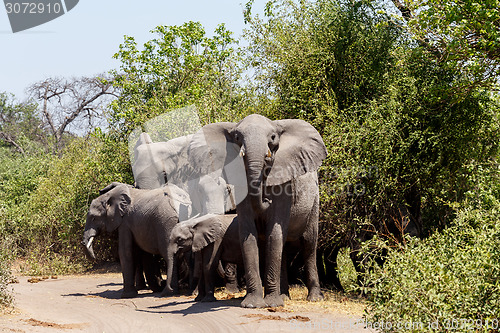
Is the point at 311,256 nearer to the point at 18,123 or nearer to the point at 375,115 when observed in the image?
the point at 375,115

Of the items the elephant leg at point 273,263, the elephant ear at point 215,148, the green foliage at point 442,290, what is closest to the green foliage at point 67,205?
the elephant ear at point 215,148

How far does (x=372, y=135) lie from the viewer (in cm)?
1344

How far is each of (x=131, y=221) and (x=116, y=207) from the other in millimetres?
408

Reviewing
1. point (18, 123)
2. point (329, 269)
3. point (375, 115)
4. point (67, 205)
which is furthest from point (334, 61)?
point (18, 123)

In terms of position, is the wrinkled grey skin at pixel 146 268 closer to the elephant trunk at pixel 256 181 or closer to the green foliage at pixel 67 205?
the elephant trunk at pixel 256 181

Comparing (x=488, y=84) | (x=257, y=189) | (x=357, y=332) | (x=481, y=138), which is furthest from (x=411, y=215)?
(x=357, y=332)

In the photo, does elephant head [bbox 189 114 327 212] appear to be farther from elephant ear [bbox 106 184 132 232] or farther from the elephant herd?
elephant ear [bbox 106 184 132 232]

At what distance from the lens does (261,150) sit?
946cm

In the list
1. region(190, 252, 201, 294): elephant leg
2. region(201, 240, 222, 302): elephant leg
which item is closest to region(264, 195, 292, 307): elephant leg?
region(201, 240, 222, 302): elephant leg

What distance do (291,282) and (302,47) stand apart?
17.0 ft

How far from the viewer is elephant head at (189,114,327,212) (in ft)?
31.2

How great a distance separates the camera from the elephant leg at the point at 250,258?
Result: 9789 mm

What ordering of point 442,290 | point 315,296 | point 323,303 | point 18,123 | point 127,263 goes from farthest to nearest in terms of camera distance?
point 18,123 < point 127,263 < point 315,296 < point 323,303 < point 442,290

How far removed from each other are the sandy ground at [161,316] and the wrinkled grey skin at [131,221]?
925 mm
